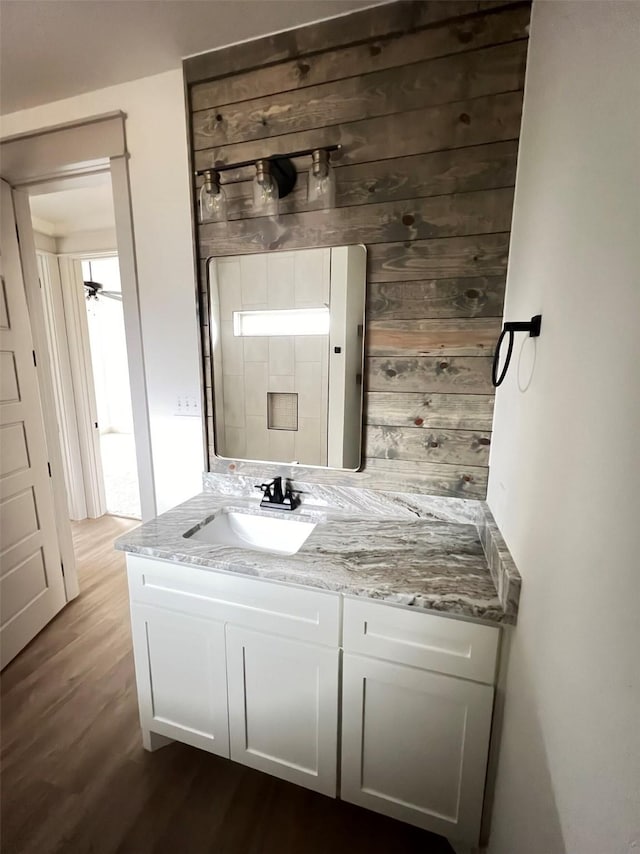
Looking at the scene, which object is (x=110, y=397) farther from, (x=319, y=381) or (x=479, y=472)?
(x=479, y=472)

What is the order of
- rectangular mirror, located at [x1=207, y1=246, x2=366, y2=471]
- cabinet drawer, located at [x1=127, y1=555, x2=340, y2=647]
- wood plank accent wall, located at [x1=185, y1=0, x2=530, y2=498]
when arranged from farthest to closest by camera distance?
1. rectangular mirror, located at [x1=207, y1=246, x2=366, y2=471]
2. wood plank accent wall, located at [x1=185, y1=0, x2=530, y2=498]
3. cabinet drawer, located at [x1=127, y1=555, x2=340, y2=647]

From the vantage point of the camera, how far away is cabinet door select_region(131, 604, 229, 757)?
122 centimetres

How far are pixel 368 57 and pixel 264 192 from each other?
55 centimetres

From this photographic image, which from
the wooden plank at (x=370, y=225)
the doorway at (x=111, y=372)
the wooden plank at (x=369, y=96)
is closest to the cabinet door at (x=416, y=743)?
the wooden plank at (x=370, y=225)

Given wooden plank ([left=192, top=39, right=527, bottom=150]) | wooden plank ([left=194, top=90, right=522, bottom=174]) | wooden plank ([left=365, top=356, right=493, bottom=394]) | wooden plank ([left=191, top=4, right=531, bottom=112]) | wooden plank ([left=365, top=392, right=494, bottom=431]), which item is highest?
wooden plank ([left=191, top=4, right=531, bottom=112])

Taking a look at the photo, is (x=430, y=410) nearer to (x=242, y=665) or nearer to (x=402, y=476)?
(x=402, y=476)

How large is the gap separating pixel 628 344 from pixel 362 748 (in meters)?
1.27

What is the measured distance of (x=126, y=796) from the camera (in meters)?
1.27

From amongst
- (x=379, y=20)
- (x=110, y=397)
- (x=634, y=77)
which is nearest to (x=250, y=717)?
(x=634, y=77)

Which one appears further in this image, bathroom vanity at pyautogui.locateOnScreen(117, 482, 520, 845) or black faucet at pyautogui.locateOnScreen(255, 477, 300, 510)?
black faucet at pyautogui.locateOnScreen(255, 477, 300, 510)

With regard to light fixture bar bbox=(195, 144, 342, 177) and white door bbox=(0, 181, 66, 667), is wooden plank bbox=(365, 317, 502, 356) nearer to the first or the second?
light fixture bar bbox=(195, 144, 342, 177)

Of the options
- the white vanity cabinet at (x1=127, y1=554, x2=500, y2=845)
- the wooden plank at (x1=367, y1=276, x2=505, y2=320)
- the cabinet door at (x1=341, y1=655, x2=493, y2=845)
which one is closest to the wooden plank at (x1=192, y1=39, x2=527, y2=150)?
the wooden plank at (x1=367, y1=276, x2=505, y2=320)

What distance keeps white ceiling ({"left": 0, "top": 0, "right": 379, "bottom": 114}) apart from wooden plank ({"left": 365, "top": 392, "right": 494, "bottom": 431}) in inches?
50.9

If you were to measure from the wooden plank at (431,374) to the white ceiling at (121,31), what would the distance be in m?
1.16
